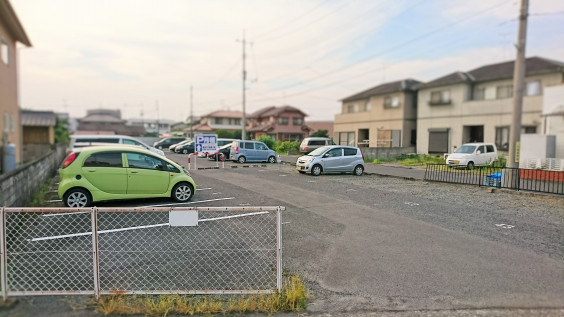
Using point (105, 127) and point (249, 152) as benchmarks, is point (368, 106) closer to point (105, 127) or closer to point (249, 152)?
point (249, 152)

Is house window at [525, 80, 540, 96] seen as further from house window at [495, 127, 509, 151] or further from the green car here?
the green car

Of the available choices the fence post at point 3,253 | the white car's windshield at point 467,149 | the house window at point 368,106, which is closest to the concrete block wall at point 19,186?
the fence post at point 3,253

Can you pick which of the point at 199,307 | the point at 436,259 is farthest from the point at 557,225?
the point at 199,307

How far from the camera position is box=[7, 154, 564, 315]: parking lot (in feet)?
14.2

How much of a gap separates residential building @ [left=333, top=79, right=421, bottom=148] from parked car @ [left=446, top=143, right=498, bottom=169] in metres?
11.8

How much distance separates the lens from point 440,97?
31703mm

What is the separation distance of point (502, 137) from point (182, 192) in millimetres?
26414

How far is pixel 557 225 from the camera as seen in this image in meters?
7.78

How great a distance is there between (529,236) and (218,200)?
7545mm

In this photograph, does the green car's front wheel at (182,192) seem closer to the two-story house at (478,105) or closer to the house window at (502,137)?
the two-story house at (478,105)

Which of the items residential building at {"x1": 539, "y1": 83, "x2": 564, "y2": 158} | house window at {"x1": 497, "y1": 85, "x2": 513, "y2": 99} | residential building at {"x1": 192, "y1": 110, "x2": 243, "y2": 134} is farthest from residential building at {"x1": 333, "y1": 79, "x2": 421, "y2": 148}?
residential building at {"x1": 192, "y1": 110, "x2": 243, "y2": 134}

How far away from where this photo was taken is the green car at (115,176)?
8.34m

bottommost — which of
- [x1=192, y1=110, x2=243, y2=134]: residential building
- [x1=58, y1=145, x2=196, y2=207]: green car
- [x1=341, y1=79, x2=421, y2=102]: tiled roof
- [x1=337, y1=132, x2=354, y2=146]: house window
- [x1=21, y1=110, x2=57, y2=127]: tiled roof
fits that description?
[x1=58, y1=145, x2=196, y2=207]: green car

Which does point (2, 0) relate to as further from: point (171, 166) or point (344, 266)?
point (344, 266)
